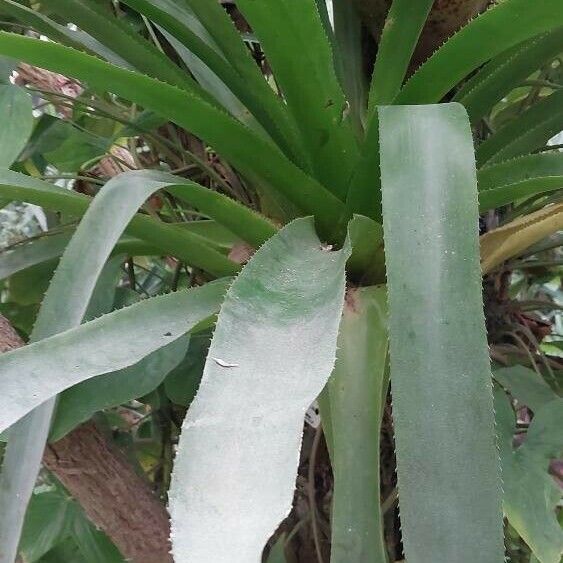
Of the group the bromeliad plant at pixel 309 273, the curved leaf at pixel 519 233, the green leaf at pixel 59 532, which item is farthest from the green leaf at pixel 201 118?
the green leaf at pixel 59 532

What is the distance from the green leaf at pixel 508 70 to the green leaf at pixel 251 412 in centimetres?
21

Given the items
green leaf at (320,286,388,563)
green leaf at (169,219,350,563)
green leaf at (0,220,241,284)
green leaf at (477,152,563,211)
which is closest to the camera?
green leaf at (169,219,350,563)

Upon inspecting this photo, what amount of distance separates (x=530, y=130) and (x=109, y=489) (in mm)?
393

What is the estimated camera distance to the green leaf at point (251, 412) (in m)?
0.19

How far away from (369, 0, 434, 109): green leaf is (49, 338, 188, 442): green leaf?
21 cm

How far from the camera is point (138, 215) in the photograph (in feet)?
1.36

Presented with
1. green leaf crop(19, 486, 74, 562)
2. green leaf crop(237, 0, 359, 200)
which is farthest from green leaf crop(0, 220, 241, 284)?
green leaf crop(19, 486, 74, 562)

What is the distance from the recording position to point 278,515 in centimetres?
19

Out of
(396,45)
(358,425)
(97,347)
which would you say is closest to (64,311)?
(97,347)

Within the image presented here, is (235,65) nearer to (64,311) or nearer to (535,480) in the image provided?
(64,311)

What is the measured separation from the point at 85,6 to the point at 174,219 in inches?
8.7

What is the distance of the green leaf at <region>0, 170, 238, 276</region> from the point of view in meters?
0.37

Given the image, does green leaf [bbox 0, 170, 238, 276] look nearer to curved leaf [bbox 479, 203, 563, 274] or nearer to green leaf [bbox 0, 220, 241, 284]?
green leaf [bbox 0, 220, 241, 284]

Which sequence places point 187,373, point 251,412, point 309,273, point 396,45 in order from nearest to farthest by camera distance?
point 251,412, point 309,273, point 396,45, point 187,373
